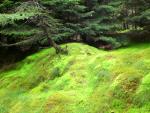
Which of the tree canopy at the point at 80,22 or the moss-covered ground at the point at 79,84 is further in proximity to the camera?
the tree canopy at the point at 80,22

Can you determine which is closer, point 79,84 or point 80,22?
point 79,84

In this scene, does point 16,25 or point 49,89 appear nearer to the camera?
point 49,89

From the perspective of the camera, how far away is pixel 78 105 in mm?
15336

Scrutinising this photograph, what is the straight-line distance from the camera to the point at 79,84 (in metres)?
17.8

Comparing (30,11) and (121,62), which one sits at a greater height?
(30,11)

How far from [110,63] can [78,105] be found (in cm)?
397

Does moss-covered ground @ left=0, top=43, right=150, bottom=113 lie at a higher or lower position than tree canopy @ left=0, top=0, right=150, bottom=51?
lower

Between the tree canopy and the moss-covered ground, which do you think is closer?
the moss-covered ground

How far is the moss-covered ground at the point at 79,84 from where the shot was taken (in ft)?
45.7

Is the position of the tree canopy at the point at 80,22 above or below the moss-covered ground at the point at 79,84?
above

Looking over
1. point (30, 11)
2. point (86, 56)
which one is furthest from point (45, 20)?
point (86, 56)

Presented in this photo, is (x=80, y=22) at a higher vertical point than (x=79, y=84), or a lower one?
higher

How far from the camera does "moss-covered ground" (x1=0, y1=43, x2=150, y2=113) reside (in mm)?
13938

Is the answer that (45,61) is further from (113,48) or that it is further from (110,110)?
(110,110)
